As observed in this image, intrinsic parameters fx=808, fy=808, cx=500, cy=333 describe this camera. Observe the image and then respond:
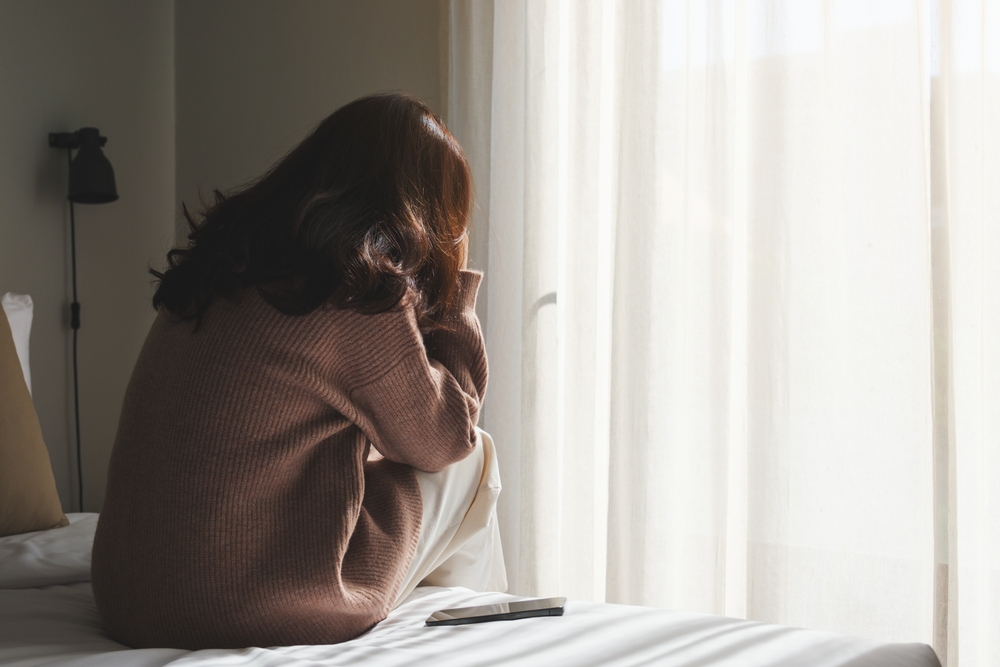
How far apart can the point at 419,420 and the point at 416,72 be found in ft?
5.05

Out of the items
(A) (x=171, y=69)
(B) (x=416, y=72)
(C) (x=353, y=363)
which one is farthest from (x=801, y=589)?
(A) (x=171, y=69)

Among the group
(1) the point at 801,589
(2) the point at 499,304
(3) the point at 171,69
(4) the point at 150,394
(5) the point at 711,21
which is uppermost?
(3) the point at 171,69

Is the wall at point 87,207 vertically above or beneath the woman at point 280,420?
above

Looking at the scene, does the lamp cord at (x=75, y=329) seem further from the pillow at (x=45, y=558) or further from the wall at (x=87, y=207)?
the pillow at (x=45, y=558)

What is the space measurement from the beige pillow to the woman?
629 mm

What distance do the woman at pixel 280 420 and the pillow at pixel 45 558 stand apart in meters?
0.33

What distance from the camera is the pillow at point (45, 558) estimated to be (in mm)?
1242

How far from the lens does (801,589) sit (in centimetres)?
152

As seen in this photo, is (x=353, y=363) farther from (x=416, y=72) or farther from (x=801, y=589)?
(x=416, y=72)

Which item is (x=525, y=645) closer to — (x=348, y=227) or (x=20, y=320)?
(x=348, y=227)

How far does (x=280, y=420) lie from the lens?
3.09 feet

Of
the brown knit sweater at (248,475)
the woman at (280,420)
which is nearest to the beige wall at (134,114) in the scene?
the woman at (280,420)

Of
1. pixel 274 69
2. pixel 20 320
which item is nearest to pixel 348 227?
pixel 20 320

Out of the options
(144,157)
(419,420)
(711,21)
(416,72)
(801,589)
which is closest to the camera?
(419,420)
